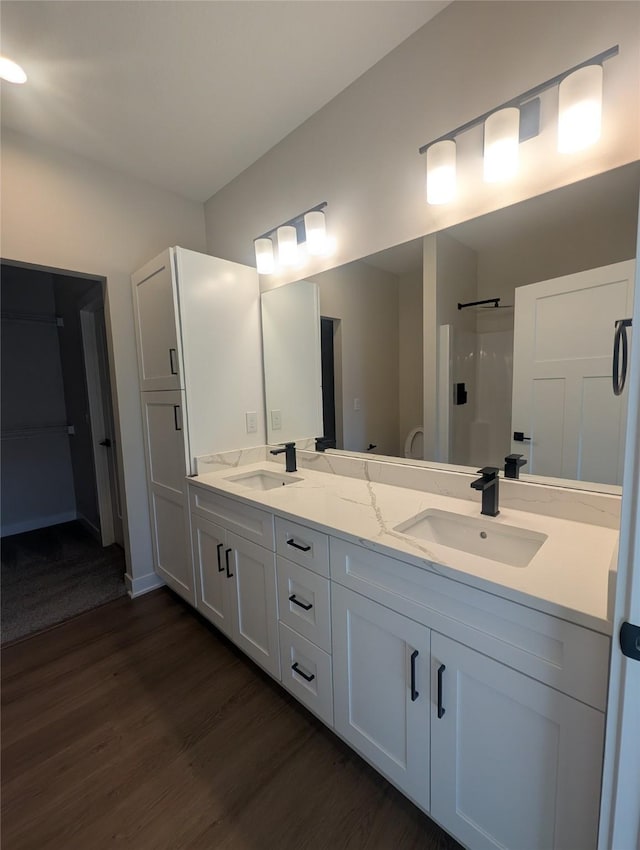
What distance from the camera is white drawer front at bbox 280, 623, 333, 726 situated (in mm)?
1263

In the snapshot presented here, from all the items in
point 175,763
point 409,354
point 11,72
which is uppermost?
point 11,72

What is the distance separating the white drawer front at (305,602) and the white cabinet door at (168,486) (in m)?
0.87

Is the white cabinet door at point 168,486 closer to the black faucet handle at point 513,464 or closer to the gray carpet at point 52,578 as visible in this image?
the gray carpet at point 52,578

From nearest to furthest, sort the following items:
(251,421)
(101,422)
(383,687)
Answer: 1. (383,687)
2. (251,421)
3. (101,422)

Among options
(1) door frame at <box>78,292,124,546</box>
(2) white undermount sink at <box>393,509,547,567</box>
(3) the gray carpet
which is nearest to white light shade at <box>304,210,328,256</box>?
(2) white undermount sink at <box>393,509,547,567</box>

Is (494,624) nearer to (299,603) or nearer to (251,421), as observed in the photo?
(299,603)

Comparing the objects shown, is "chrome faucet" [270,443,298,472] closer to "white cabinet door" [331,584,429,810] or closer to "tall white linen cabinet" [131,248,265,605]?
"tall white linen cabinet" [131,248,265,605]

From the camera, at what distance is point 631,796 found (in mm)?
607

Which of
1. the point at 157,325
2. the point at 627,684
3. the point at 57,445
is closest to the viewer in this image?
the point at 627,684

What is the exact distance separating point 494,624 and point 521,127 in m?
1.46

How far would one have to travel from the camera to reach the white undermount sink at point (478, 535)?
1.09 metres

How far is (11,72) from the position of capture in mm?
1451

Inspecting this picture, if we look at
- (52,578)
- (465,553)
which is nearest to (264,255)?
(465,553)

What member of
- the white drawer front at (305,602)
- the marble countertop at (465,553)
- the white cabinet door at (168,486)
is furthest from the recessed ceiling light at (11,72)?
the white drawer front at (305,602)
